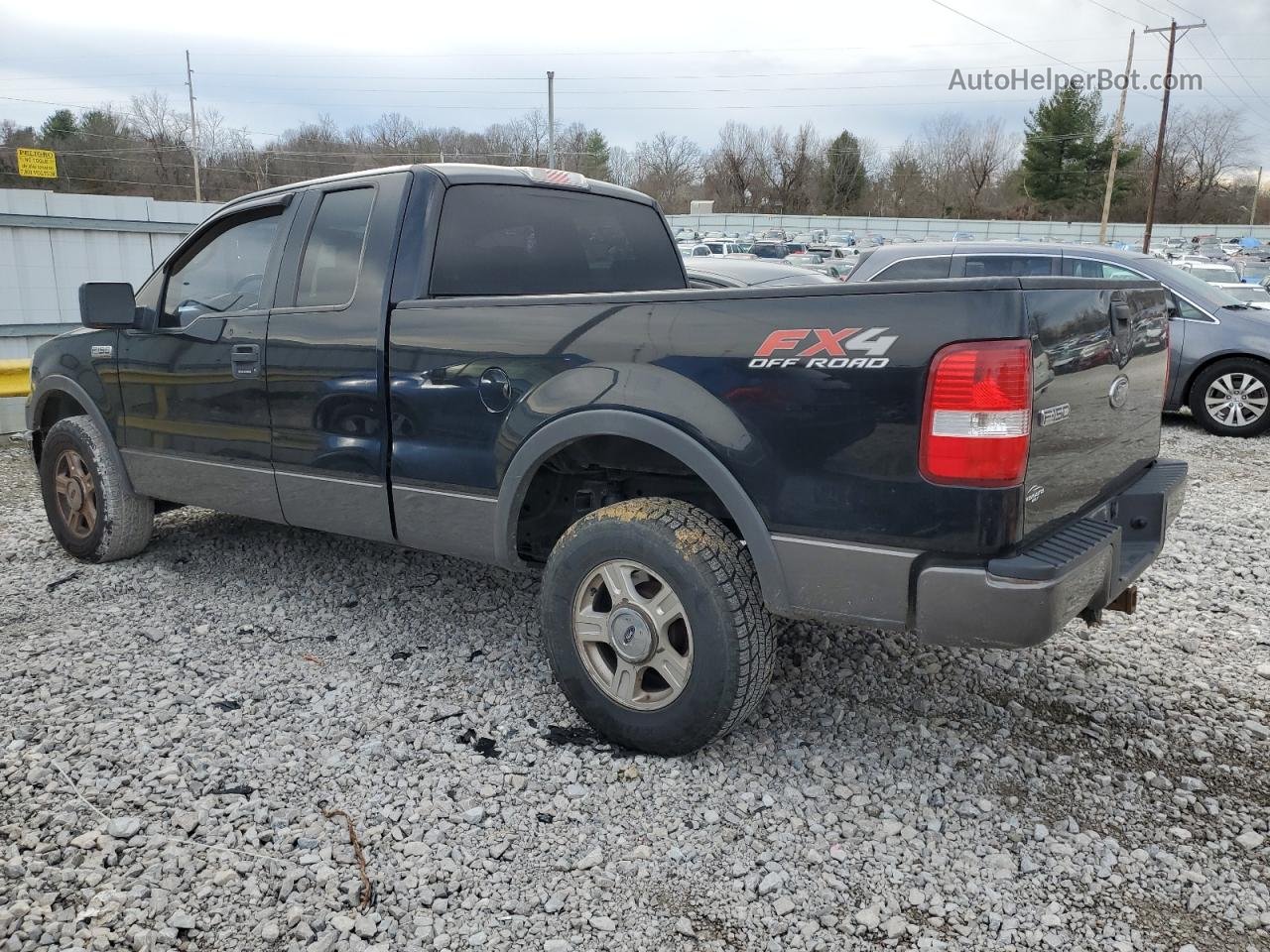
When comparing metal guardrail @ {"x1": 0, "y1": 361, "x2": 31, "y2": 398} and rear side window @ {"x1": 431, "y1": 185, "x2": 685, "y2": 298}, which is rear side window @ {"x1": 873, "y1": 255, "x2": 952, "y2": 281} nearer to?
rear side window @ {"x1": 431, "y1": 185, "x2": 685, "y2": 298}

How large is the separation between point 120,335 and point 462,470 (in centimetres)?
244

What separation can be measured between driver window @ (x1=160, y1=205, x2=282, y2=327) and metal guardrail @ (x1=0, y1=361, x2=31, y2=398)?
5.85 metres

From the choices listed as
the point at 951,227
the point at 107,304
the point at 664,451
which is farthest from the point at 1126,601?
the point at 951,227

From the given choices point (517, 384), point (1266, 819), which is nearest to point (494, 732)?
point (517, 384)

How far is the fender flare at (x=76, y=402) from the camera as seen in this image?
5.10 meters

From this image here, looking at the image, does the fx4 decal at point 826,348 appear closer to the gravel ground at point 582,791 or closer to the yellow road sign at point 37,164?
the gravel ground at point 582,791

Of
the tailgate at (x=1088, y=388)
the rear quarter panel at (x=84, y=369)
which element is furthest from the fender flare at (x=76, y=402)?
the tailgate at (x=1088, y=388)

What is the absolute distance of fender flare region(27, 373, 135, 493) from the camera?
510 cm

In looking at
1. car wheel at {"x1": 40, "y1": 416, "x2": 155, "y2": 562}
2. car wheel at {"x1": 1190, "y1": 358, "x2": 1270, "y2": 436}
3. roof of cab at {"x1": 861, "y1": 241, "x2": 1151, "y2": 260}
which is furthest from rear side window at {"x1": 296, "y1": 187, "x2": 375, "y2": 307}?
car wheel at {"x1": 1190, "y1": 358, "x2": 1270, "y2": 436}

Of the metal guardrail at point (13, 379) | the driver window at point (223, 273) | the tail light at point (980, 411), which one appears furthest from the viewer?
the metal guardrail at point (13, 379)

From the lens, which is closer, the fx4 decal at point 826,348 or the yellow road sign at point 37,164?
the fx4 decal at point 826,348

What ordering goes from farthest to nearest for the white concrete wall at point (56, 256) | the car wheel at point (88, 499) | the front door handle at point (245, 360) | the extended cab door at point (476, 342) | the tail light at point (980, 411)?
the white concrete wall at point (56, 256) → the car wheel at point (88, 499) → the front door handle at point (245, 360) → the extended cab door at point (476, 342) → the tail light at point (980, 411)

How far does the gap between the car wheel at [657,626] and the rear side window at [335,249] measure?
155 centimetres

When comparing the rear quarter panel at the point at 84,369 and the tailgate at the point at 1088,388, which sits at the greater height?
the tailgate at the point at 1088,388
